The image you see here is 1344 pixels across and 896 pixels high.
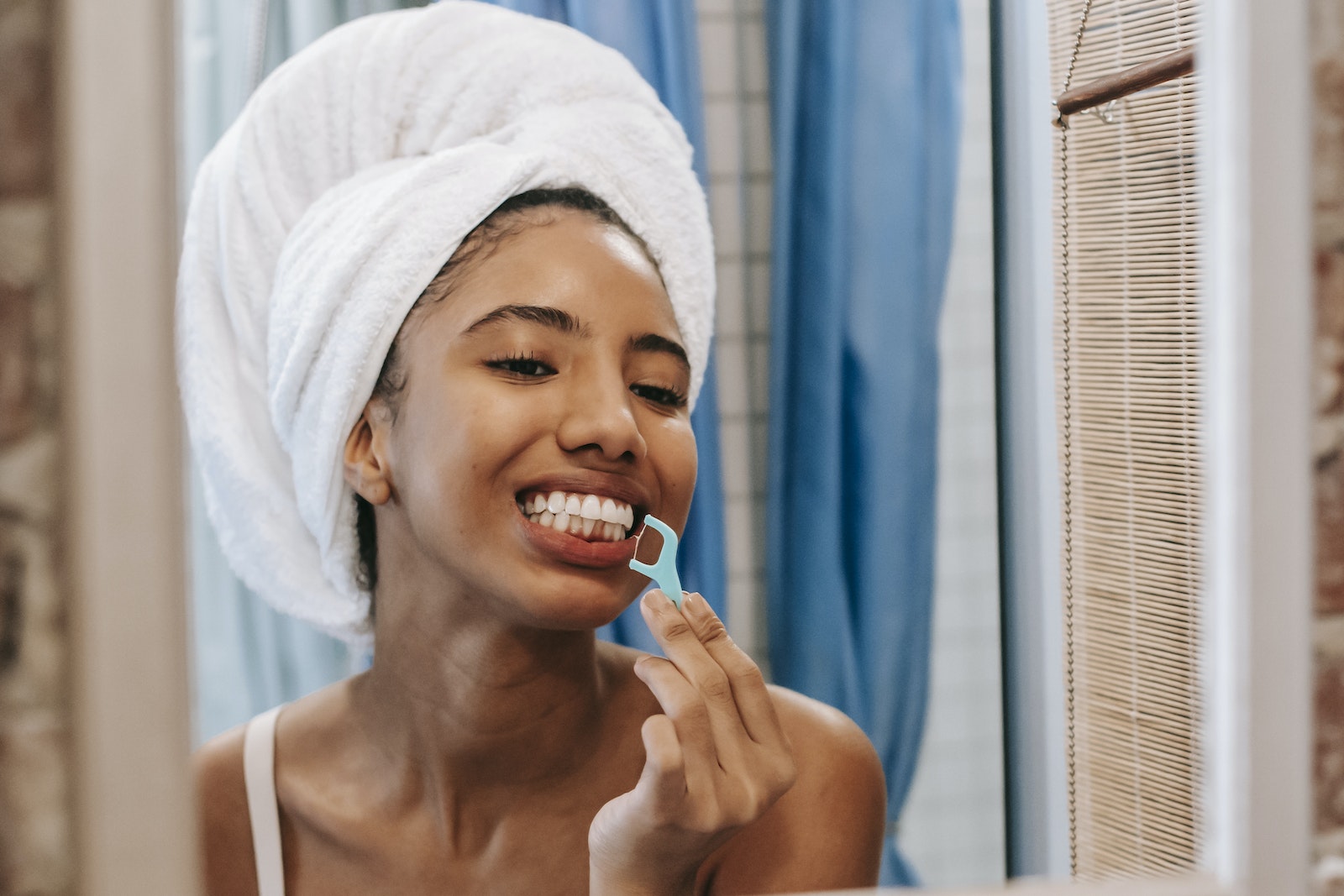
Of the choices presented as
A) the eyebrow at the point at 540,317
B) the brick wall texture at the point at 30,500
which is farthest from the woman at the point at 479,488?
the brick wall texture at the point at 30,500

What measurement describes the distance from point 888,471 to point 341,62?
27.4 inches

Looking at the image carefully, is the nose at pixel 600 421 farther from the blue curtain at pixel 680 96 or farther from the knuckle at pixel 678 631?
the blue curtain at pixel 680 96

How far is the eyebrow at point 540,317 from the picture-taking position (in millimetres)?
751

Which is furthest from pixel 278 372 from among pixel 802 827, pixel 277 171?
pixel 802 827

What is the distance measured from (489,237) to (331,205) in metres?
0.16

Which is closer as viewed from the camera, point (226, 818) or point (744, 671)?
point (744, 671)

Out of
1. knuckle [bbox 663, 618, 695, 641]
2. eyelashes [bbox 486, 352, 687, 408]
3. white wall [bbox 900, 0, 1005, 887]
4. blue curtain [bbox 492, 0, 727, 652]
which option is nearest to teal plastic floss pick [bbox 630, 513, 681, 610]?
knuckle [bbox 663, 618, 695, 641]

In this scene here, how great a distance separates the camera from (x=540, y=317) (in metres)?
0.75

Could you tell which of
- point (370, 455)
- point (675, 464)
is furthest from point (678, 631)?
point (370, 455)

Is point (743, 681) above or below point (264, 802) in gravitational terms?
above

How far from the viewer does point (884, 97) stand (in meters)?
1.11

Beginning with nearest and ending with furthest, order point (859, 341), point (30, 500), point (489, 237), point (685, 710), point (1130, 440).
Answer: point (30, 500) < point (685, 710) < point (489, 237) < point (1130, 440) < point (859, 341)

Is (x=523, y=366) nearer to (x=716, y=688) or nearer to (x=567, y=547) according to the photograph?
(x=567, y=547)

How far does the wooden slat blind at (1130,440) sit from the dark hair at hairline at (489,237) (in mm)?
511
